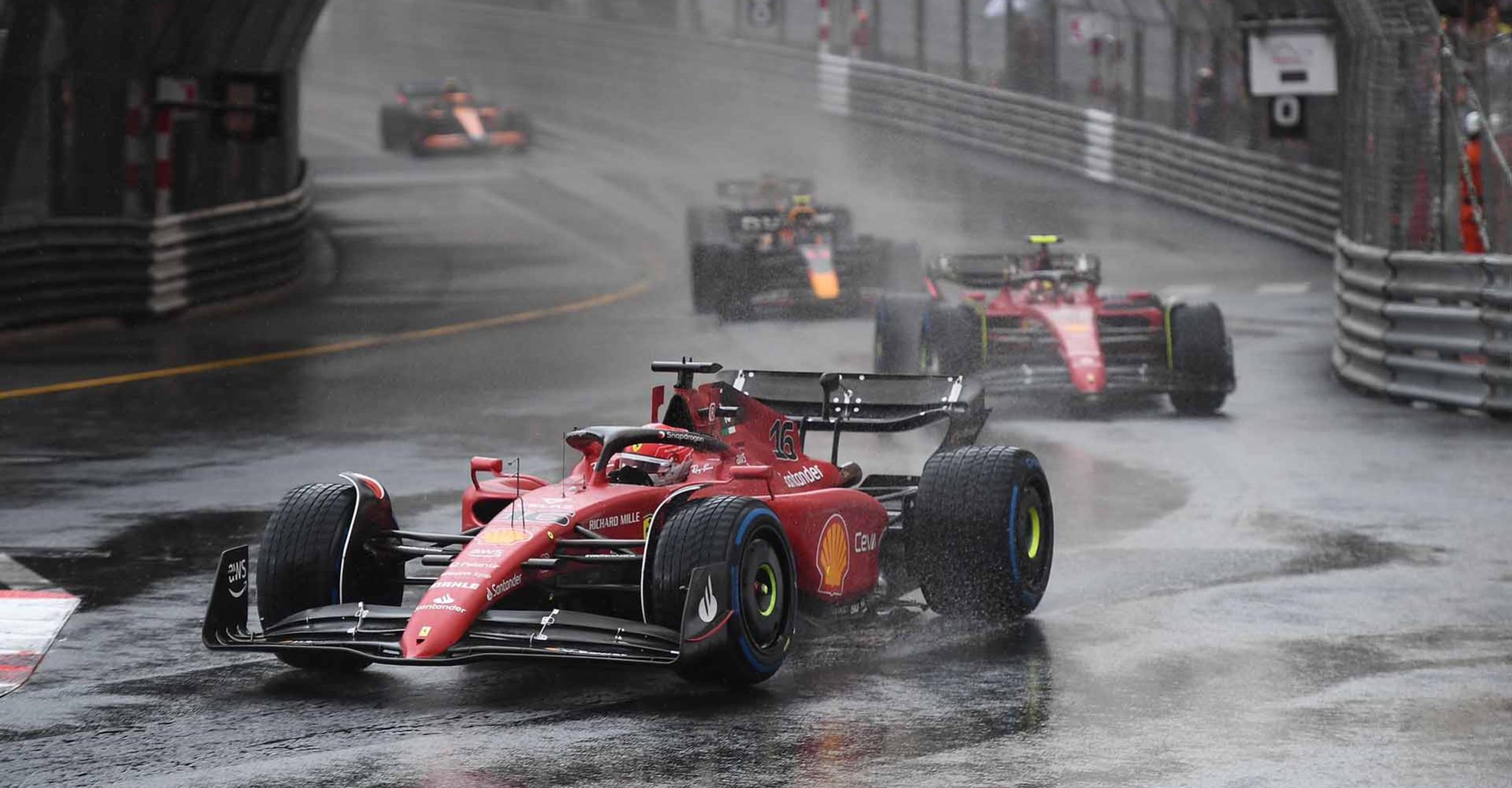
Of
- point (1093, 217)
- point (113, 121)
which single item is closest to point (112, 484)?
point (113, 121)

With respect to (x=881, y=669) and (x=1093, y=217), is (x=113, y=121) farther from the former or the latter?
(x=881, y=669)

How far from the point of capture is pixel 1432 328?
1722 centimetres

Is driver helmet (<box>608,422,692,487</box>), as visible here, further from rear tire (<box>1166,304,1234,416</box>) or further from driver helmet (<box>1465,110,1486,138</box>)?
driver helmet (<box>1465,110,1486,138</box>)

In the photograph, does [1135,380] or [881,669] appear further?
[1135,380]

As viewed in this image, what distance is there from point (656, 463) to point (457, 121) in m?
36.5

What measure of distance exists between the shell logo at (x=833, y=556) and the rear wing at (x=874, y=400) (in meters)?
1.62

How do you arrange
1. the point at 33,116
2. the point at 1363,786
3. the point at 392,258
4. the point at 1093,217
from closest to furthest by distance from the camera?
1. the point at 1363,786
2. the point at 33,116
3. the point at 392,258
4. the point at 1093,217

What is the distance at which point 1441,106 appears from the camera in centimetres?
1806

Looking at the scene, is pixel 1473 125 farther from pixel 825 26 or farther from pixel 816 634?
pixel 825 26

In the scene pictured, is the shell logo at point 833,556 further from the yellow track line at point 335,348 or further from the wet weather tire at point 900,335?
the yellow track line at point 335,348

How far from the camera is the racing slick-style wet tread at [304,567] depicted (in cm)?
881

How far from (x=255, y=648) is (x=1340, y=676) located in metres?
4.16

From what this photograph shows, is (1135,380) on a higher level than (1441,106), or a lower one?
lower

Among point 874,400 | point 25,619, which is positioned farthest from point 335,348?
point 25,619
